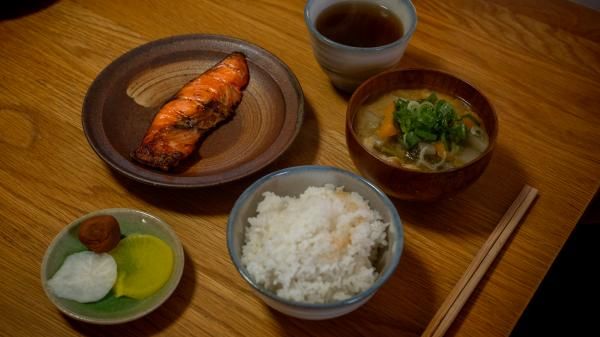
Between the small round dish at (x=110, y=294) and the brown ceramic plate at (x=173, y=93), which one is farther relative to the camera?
the brown ceramic plate at (x=173, y=93)

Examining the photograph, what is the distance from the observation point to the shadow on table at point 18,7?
1939mm

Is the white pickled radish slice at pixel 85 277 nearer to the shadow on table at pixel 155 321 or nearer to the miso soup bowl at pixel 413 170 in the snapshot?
the shadow on table at pixel 155 321

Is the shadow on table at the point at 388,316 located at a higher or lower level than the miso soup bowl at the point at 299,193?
Result: lower

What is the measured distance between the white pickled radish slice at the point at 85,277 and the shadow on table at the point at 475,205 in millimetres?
744

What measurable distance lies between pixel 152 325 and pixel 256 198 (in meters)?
0.37

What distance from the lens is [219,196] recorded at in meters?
1.47

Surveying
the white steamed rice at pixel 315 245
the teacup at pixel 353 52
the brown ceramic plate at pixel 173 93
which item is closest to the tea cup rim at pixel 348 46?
the teacup at pixel 353 52

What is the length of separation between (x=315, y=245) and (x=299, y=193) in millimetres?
205

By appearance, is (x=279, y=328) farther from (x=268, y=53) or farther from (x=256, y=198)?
(x=268, y=53)

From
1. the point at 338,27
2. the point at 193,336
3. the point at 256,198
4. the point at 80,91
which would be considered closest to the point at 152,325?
the point at 193,336

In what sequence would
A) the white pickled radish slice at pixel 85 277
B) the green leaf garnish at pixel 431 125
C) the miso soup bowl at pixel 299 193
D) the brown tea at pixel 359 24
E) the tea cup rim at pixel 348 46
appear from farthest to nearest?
the brown tea at pixel 359 24 < the tea cup rim at pixel 348 46 < the green leaf garnish at pixel 431 125 < the white pickled radish slice at pixel 85 277 < the miso soup bowl at pixel 299 193

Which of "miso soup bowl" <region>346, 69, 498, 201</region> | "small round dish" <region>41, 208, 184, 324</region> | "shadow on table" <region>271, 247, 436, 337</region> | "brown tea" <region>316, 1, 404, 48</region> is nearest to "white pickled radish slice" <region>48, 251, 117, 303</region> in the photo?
"small round dish" <region>41, 208, 184, 324</region>

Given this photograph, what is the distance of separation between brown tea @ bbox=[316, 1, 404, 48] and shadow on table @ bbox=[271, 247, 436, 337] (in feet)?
2.42

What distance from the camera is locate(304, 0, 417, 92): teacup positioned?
155 centimetres
